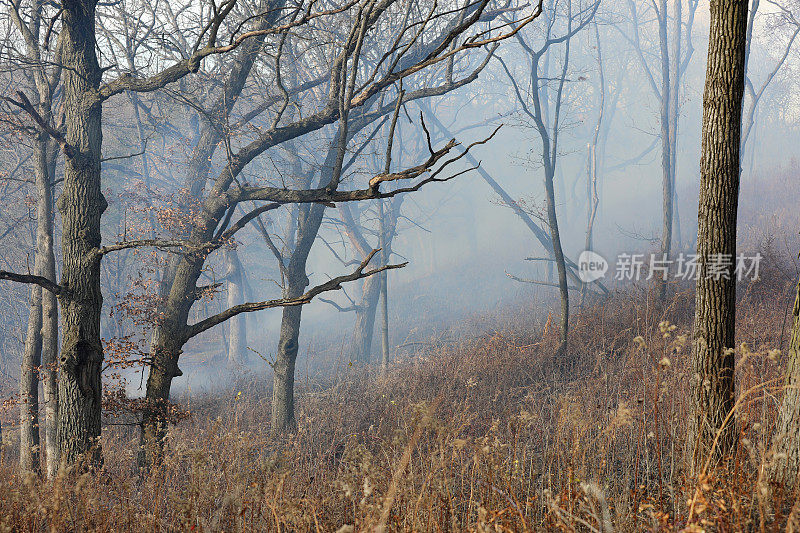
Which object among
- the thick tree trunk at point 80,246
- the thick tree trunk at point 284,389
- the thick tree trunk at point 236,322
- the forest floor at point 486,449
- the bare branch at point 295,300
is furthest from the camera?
the thick tree trunk at point 236,322

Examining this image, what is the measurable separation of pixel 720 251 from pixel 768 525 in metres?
1.56

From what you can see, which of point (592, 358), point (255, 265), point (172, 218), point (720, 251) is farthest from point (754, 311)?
point (255, 265)

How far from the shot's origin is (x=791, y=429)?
2.76 m

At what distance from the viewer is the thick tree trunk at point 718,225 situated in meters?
2.93

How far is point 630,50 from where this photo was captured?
3017 centimetres

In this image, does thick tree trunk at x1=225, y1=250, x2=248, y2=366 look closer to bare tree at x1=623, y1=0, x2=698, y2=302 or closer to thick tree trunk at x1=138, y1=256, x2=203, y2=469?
thick tree trunk at x1=138, y1=256, x2=203, y2=469

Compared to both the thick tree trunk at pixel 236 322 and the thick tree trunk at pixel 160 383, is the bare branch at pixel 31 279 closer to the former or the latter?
the thick tree trunk at pixel 160 383

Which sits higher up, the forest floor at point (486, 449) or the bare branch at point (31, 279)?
the bare branch at point (31, 279)

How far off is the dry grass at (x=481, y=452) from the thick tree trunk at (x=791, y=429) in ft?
0.43

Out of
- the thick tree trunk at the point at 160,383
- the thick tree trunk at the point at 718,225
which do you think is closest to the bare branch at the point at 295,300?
the thick tree trunk at the point at 160,383

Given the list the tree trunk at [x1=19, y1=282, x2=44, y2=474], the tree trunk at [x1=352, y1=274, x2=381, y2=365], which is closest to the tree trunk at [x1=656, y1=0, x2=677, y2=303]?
the tree trunk at [x1=352, y1=274, x2=381, y2=365]

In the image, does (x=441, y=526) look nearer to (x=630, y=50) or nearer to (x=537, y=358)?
(x=537, y=358)

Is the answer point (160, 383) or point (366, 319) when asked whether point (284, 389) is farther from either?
point (366, 319)

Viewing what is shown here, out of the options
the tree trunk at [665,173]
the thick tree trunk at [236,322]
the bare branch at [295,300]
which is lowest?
the thick tree trunk at [236,322]
